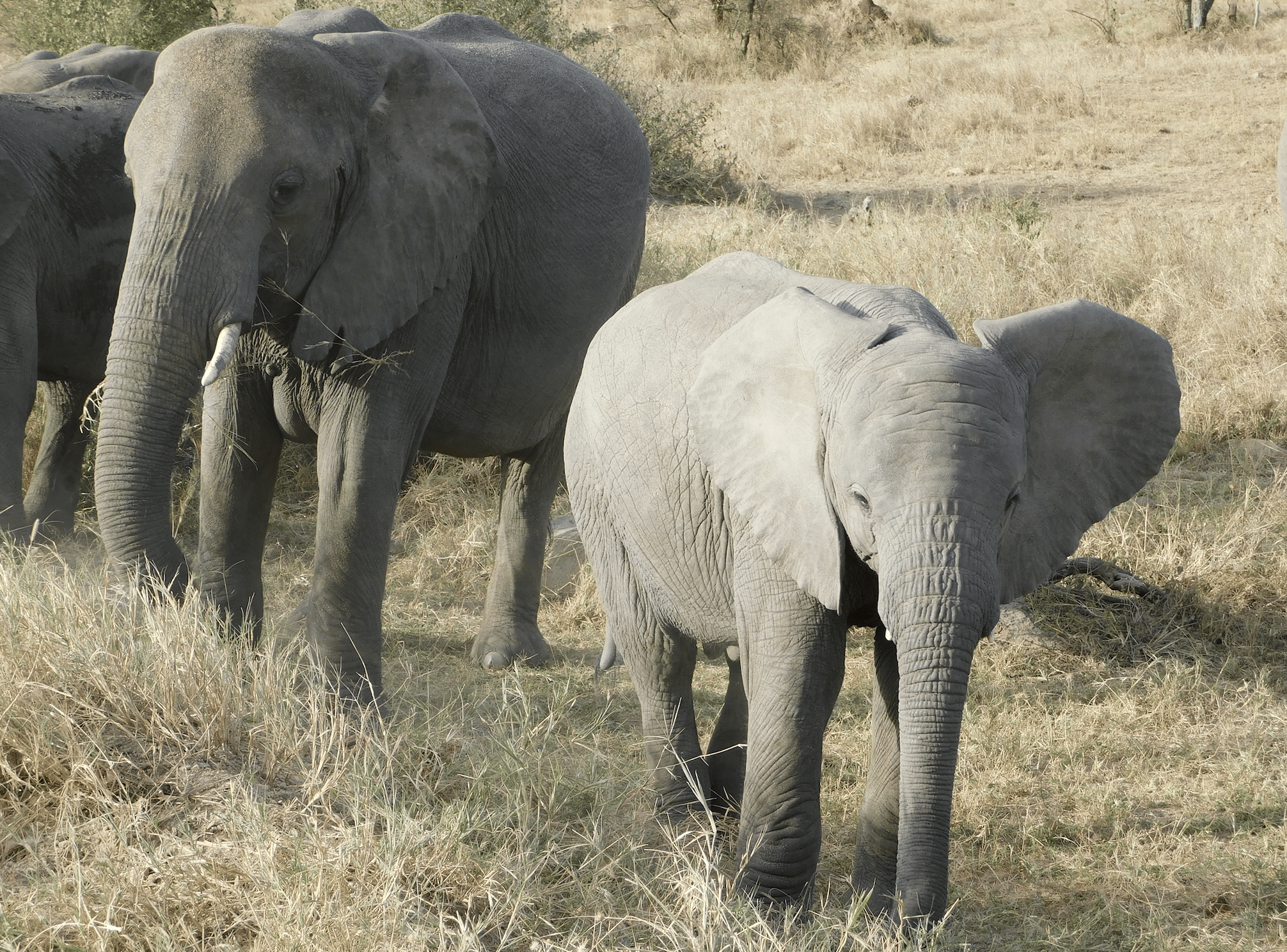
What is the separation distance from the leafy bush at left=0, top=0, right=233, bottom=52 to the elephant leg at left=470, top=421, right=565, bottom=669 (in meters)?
6.19

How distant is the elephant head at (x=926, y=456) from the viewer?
2750 mm

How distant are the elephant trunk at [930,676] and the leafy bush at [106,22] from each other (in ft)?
30.1

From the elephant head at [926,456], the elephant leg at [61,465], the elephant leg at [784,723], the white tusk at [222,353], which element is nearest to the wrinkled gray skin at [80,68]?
the elephant leg at [61,465]

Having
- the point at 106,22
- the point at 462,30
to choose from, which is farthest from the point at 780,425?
the point at 106,22

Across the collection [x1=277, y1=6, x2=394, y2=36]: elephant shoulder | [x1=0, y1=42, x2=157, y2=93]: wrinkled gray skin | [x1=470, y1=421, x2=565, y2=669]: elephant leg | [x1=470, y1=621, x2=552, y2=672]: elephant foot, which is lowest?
[x1=470, y1=621, x2=552, y2=672]: elephant foot

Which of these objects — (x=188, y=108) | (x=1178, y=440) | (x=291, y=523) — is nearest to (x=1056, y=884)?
(x=188, y=108)

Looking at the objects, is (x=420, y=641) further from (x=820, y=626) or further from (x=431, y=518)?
(x=820, y=626)

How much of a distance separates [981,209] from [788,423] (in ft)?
27.1

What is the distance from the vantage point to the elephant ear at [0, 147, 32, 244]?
19.3ft

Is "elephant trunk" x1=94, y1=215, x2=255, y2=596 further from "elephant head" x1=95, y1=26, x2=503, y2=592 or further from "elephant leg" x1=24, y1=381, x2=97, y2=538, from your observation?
"elephant leg" x1=24, y1=381, x2=97, y2=538

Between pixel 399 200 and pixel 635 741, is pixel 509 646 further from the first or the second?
pixel 399 200

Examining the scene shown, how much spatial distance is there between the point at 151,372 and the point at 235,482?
0.85 meters

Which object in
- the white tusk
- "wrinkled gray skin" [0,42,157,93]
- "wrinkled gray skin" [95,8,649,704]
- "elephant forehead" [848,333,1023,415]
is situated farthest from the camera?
"wrinkled gray skin" [0,42,157,93]

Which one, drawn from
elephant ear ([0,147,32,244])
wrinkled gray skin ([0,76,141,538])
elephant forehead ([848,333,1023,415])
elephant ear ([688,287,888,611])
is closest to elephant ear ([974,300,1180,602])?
elephant forehead ([848,333,1023,415])
